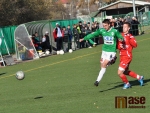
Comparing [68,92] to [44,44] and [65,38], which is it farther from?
[65,38]

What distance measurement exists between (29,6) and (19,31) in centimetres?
2163

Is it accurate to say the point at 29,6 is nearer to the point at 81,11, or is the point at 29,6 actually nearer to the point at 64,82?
the point at 64,82

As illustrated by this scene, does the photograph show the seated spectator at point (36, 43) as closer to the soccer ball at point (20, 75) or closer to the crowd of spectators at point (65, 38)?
the crowd of spectators at point (65, 38)

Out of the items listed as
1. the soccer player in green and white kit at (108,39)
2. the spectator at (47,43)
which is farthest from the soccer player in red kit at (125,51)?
the spectator at (47,43)

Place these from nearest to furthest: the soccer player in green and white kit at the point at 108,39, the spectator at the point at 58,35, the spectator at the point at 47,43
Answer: the soccer player in green and white kit at the point at 108,39, the spectator at the point at 58,35, the spectator at the point at 47,43

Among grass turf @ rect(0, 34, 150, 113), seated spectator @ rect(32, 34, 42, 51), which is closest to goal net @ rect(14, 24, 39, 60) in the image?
seated spectator @ rect(32, 34, 42, 51)

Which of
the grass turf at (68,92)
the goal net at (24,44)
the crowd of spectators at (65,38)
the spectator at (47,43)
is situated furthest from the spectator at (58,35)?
the grass turf at (68,92)

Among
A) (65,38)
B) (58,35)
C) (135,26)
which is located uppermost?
(58,35)

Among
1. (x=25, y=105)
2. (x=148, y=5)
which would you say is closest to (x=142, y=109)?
(x=25, y=105)

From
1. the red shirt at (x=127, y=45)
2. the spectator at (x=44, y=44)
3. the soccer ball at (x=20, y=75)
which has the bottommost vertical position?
the spectator at (x=44, y=44)

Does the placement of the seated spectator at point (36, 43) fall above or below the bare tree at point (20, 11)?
below

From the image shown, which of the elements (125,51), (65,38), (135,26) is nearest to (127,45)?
(125,51)

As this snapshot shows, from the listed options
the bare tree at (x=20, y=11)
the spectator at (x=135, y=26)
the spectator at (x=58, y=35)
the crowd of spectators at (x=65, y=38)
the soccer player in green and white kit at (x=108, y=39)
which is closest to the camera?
the soccer player in green and white kit at (x=108, y=39)

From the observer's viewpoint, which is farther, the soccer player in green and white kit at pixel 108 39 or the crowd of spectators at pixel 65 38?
the crowd of spectators at pixel 65 38
